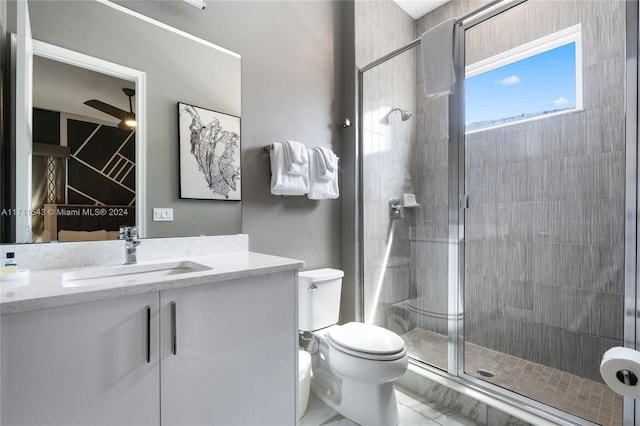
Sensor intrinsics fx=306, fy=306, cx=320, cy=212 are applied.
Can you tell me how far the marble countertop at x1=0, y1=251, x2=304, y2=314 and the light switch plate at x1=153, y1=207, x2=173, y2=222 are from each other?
0.34m

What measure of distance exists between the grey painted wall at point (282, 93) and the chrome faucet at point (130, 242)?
560 mm

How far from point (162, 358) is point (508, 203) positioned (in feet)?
7.01

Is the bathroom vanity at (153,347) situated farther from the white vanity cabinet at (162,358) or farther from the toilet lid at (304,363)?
the toilet lid at (304,363)

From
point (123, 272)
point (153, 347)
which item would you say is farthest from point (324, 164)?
point (153, 347)

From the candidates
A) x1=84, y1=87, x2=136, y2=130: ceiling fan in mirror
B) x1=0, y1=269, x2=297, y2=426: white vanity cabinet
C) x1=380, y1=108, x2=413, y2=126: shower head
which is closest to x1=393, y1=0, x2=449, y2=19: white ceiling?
x1=380, y1=108, x2=413, y2=126: shower head

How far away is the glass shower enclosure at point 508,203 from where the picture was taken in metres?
1.66

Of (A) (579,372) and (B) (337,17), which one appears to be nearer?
(A) (579,372)

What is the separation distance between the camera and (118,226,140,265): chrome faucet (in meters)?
1.26

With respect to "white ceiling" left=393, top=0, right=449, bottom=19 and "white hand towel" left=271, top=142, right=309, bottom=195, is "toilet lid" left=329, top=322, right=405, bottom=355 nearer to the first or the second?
"white hand towel" left=271, top=142, right=309, bottom=195

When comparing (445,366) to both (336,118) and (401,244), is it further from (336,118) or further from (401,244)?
(336,118)

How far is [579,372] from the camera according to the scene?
1.79 meters

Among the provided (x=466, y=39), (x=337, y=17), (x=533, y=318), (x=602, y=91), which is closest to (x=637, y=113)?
(x=602, y=91)

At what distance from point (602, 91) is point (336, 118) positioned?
152 cm

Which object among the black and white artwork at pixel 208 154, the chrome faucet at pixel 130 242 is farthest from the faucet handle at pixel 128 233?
the black and white artwork at pixel 208 154
